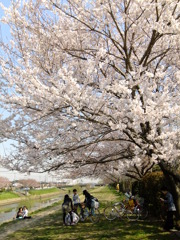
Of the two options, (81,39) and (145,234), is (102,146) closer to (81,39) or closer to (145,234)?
(145,234)

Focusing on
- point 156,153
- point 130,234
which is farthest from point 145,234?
point 156,153

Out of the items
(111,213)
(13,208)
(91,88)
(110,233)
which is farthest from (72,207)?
(13,208)

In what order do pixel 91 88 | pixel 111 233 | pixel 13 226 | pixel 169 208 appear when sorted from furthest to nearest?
pixel 13 226
pixel 111 233
pixel 169 208
pixel 91 88

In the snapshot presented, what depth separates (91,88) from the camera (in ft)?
17.7

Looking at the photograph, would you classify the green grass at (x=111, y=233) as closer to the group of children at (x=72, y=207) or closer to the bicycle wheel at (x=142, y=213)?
the group of children at (x=72, y=207)

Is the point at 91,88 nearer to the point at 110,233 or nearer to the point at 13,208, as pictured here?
the point at 110,233

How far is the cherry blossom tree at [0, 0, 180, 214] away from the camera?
16.6 ft

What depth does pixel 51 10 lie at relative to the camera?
672cm

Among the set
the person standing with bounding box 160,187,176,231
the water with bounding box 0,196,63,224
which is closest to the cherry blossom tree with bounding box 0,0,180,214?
the person standing with bounding box 160,187,176,231

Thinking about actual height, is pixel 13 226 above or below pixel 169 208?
below

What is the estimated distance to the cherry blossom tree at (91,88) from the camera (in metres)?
5.07

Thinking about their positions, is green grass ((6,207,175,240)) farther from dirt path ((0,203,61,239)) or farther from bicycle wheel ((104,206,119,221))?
bicycle wheel ((104,206,119,221))

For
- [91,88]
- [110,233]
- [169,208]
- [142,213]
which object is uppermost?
[91,88]

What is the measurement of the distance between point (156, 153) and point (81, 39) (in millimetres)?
3989
